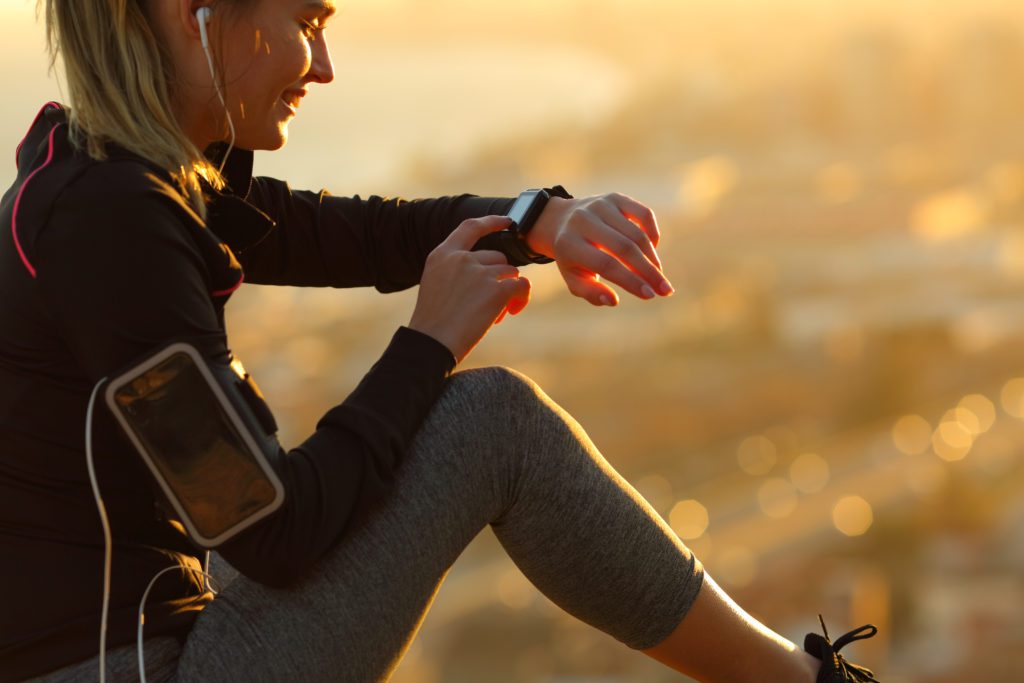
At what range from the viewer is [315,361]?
25094 mm

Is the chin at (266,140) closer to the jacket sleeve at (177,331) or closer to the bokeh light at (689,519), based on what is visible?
the jacket sleeve at (177,331)

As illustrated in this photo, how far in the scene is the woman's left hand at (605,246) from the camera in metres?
0.85

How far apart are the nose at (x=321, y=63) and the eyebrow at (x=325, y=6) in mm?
21

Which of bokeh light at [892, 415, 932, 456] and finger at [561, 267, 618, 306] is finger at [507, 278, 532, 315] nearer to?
finger at [561, 267, 618, 306]

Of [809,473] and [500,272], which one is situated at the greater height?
[809,473]

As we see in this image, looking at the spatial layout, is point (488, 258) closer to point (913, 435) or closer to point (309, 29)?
point (309, 29)

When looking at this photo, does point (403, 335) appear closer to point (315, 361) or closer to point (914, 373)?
point (315, 361)

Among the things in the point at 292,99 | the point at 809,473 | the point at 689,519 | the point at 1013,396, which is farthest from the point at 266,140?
the point at 1013,396

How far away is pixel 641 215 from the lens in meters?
0.92

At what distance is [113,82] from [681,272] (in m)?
32.5

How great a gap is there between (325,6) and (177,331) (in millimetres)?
274

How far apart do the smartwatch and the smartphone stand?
13.0 inches

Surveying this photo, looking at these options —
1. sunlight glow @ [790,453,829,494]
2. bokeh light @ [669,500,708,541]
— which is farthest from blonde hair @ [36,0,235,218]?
sunlight glow @ [790,453,829,494]

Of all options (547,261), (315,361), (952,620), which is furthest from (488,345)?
(547,261)
